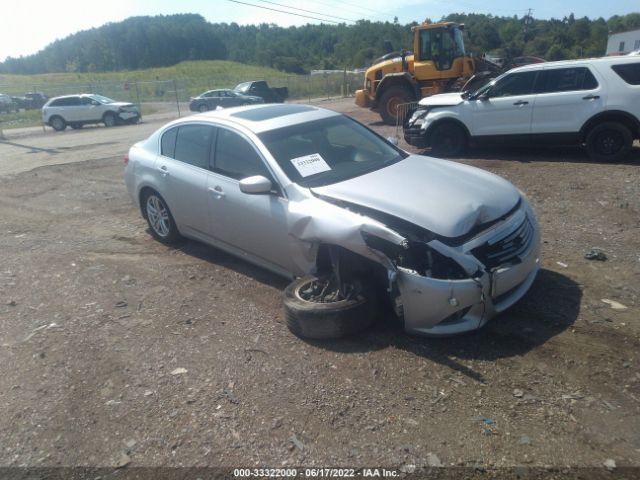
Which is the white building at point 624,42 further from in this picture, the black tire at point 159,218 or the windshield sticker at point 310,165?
the windshield sticker at point 310,165

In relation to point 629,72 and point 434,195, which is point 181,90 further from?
point 434,195

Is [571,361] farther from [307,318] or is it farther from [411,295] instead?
[307,318]

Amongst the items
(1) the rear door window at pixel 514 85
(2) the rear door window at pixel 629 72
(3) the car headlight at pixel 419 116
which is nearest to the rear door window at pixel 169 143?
(3) the car headlight at pixel 419 116

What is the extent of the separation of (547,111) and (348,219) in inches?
276

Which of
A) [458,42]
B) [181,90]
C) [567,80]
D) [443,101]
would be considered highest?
[458,42]

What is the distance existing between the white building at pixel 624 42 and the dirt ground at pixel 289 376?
71.9 meters

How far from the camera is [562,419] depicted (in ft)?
9.14

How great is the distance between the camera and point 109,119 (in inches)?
995

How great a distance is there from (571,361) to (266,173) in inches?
110

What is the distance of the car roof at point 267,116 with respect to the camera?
15.9 feet

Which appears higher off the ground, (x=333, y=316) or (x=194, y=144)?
(x=194, y=144)

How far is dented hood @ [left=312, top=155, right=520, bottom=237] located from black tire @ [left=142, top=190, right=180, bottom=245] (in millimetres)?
2482

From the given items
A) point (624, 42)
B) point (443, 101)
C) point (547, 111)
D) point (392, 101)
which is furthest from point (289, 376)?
point (624, 42)

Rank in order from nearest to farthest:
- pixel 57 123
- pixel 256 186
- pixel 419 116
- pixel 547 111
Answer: pixel 256 186
pixel 547 111
pixel 419 116
pixel 57 123
